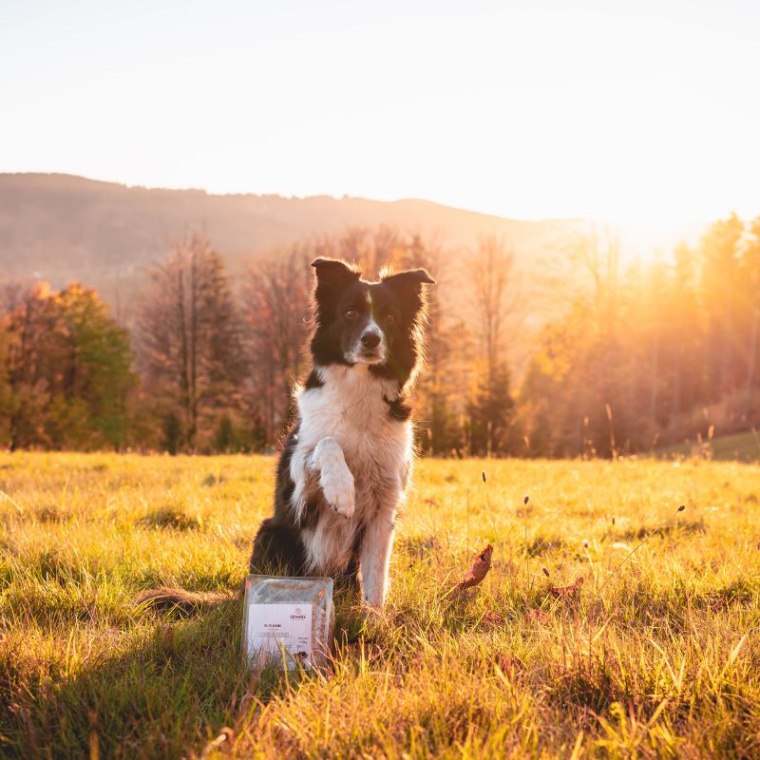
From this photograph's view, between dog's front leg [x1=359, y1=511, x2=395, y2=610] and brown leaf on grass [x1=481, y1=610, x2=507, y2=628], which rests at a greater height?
dog's front leg [x1=359, y1=511, x2=395, y2=610]

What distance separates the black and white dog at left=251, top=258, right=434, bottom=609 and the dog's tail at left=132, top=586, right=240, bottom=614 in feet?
1.34

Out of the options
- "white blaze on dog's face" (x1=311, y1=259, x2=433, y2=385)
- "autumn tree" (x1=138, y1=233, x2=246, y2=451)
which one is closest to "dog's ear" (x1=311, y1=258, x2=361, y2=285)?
"white blaze on dog's face" (x1=311, y1=259, x2=433, y2=385)

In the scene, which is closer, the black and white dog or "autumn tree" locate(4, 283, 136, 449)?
the black and white dog

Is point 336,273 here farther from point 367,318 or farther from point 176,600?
point 176,600

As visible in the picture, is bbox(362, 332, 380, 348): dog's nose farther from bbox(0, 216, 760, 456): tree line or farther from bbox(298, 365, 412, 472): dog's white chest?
bbox(0, 216, 760, 456): tree line

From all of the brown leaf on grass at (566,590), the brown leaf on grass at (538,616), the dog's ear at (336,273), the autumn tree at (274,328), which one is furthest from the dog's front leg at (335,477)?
the autumn tree at (274,328)

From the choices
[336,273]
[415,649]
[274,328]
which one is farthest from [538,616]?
[274,328]

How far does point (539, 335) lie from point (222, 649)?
4581cm

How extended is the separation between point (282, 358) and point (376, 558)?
110 ft

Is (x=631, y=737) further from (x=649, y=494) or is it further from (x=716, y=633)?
Answer: (x=649, y=494)

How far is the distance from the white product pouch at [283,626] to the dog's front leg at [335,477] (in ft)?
1.86

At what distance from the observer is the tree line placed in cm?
3450

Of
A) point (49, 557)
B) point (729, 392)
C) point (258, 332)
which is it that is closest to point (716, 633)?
point (49, 557)

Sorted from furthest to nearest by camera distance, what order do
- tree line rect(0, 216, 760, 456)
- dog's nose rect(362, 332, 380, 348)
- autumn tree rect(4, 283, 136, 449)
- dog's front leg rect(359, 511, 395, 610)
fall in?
autumn tree rect(4, 283, 136, 449), tree line rect(0, 216, 760, 456), dog's nose rect(362, 332, 380, 348), dog's front leg rect(359, 511, 395, 610)
